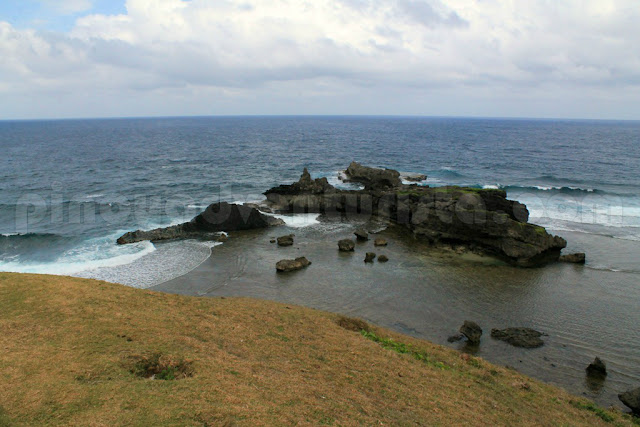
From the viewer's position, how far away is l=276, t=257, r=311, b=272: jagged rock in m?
36.5

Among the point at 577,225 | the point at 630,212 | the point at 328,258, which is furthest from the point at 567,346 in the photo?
the point at 630,212

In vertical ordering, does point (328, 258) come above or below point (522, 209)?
→ below

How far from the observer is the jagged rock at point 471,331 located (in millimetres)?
25094

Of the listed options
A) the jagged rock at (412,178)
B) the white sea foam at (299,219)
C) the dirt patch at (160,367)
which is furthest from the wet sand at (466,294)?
the jagged rock at (412,178)

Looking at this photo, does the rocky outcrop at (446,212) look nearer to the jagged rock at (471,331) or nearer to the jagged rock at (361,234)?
the jagged rock at (361,234)

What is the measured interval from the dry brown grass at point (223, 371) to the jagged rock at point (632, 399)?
184 cm

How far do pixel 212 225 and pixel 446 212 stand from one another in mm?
27332

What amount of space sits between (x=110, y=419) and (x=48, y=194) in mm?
69854

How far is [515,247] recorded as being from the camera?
38688 millimetres

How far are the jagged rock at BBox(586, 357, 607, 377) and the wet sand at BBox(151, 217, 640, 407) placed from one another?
1.40 feet

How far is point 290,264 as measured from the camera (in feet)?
121

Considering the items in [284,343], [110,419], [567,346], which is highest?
[110,419]

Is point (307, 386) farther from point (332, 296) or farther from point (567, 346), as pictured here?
point (567, 346)

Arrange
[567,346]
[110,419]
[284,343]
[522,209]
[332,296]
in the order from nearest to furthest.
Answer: [110,419] → [284,343] → [567,346] → [332,296] → [522,209]
